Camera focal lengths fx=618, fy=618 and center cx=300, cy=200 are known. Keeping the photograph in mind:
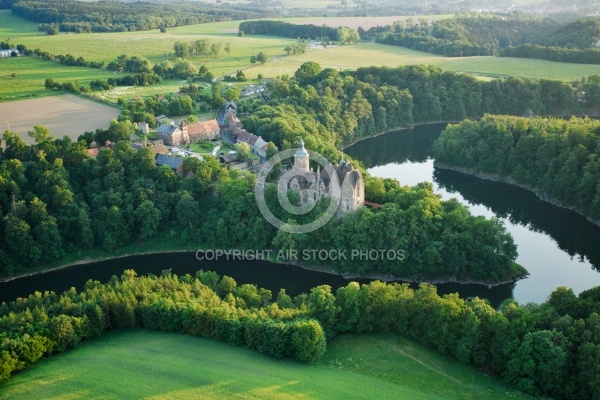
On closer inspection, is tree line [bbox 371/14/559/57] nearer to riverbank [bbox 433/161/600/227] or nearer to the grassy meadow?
the grassy meadow

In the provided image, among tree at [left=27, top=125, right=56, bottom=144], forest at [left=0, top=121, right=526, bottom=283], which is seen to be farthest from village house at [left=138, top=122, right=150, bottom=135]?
forest at [left=0, top=121, right=526, bottom=283]

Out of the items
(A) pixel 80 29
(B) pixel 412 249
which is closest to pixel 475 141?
(B) pixel 412 249

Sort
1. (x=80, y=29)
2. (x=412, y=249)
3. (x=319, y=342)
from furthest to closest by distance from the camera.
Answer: (x=80, y=29) → (x=412, y=249) → (x=319, y=342)

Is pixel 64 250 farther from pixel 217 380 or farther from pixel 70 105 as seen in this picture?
pixel 70 105

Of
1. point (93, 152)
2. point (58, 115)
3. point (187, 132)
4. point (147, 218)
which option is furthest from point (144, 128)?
point (147, 218)

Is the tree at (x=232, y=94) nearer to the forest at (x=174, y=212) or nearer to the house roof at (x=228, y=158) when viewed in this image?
the forest at (x=174, y=212)

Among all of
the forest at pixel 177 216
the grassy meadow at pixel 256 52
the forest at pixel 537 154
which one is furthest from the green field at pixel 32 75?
the forest at pixel 537 154
